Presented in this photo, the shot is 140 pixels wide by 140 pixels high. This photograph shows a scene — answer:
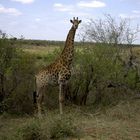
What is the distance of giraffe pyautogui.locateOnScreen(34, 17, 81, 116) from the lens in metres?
12.8

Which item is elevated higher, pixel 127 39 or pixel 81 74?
pixel 127 39

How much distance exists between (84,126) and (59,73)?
2.61m

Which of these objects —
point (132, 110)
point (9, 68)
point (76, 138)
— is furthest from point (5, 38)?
point (76, 138)

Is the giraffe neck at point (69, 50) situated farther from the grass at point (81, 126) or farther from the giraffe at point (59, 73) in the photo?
the grass at point (81, 126)

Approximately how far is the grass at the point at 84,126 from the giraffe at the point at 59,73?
0.87 metres

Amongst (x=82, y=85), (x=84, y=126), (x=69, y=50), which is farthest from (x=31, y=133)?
(x=82, y=85)

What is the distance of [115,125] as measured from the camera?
→ 1095 cm

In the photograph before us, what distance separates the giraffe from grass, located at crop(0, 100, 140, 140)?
34.4 inches

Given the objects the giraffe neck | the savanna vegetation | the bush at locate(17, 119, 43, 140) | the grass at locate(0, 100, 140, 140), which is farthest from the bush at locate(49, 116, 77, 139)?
the giraffe neck

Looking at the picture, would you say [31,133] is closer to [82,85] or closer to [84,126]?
[84,126]

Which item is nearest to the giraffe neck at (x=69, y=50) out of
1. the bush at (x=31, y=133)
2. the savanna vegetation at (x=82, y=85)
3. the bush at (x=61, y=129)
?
the savanna vegetation at (x=82, y=85)

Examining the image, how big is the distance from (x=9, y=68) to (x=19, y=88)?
0.96 meters

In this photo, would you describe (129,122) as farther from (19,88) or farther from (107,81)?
(19,88)

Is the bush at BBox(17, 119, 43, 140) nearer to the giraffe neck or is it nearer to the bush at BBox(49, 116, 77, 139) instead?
the bush at BBox(49, 116, 77, 139)
